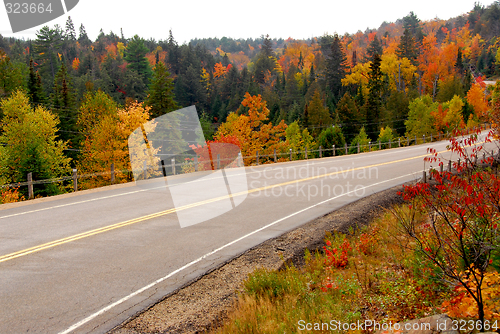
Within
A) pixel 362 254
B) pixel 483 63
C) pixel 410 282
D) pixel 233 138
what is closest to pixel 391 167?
pixel 362 254

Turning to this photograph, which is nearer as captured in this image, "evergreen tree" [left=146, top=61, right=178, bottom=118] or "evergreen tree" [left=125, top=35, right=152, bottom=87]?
"evergreen tree" [left=146, top=61, right=178, bottom=118]

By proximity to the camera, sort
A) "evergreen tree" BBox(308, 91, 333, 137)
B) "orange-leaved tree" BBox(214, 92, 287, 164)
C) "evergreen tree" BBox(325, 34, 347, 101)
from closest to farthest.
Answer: "orange-leaved tree" BBox(214, 92, 287, 164), "evergreen tree" BBox(308, 91, 333, 137), "evergreen tree" BBox(325, 34, 347, 101)

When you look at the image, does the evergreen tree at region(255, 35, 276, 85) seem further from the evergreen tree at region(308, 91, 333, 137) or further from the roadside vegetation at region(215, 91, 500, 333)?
the roadside vegetation at region(215, 91, 500, 333)

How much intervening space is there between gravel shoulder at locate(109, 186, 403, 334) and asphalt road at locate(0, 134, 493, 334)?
11.1 inches

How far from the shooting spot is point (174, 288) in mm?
6199

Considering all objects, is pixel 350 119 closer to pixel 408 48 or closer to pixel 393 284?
pixel 408 48

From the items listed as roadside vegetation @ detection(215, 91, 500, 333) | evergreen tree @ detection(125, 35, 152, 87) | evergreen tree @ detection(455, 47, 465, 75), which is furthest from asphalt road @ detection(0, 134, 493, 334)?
evergreen tree @ detection(455, 47, 465, 75)

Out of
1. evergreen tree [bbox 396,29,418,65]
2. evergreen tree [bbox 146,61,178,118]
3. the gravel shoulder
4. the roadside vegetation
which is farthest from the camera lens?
evergreen tree [bbox 396,29,418,65]

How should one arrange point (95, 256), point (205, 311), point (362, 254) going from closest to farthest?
point (205, 311)
point (95, 256)
point (362, 254)

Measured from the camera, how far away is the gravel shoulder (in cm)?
512

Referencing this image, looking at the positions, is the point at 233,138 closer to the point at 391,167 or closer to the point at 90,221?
the point at 391,167

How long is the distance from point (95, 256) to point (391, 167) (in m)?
18.8

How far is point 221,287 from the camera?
6336mm

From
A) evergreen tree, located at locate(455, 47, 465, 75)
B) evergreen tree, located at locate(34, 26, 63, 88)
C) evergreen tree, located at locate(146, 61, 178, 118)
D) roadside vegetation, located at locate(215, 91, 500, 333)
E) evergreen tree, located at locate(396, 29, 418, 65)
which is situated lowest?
roadside vegetation, located at locate(215, 91, 500, 333)
